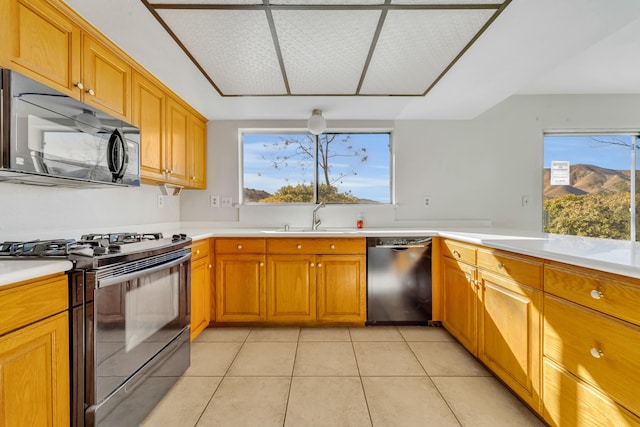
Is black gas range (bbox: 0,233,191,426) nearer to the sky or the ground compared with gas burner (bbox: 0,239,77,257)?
nearer to the ground

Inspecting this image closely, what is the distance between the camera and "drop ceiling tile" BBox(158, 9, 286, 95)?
142 centimetres

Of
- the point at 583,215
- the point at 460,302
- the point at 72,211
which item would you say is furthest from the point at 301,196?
the point at 583,215

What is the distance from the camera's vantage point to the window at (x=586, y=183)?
3010 mm

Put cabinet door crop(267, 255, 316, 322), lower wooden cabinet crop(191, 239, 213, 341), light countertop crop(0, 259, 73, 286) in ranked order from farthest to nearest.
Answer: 1. cabinet door crop(267, 255, 316, 322)
2. lower wooden cabinet crop(191, 239, 213, 341)
3. light countertop crop(0, 259, 73, 286)

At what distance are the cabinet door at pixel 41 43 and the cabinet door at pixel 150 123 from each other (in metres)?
0.46

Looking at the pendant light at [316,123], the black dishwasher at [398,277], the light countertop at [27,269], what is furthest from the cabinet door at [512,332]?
the light countertop at [27,269]

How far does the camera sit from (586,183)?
10.0 feet

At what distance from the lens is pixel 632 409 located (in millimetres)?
961

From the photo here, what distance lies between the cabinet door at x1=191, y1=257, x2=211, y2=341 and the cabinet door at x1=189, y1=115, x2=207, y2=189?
85 centimetres

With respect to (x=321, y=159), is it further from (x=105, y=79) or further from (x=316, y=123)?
(x=105, y=79)

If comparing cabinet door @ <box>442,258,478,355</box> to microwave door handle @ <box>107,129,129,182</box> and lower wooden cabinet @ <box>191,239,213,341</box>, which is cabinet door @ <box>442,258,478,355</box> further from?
microwave door handle @ <box>107,129,129,182</box>

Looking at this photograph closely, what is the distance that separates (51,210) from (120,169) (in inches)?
19.6

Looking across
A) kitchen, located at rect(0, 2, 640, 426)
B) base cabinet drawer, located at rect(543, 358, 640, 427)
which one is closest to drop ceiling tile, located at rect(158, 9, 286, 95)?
kitchen, located at rect(0, 2, 640, 426)

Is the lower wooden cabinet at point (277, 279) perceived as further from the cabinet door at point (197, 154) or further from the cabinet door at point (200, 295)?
the cabinet door at point (197, 154)
